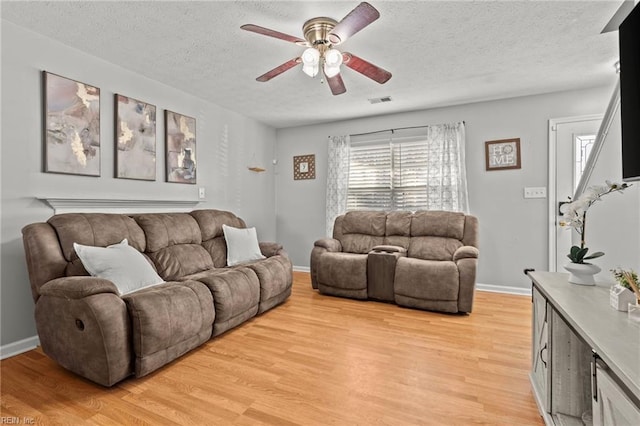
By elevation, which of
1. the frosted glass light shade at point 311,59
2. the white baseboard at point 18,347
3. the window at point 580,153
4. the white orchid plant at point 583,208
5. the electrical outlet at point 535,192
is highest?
the frosted glass light shade at point 311,59

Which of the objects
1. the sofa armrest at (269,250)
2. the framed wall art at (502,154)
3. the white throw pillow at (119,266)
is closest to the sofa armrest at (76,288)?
the white throw pillow at (119,266)

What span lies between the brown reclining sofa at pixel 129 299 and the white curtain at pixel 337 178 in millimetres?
1918

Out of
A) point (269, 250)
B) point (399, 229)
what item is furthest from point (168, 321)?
point (399, 229)

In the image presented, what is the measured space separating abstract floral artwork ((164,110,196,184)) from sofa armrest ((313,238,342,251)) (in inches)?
66.5

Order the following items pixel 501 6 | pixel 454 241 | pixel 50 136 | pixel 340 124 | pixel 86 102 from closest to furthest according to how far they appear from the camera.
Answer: pixel 501 6
pixel 50 136
pixel 86 102
pixel 454 241
pixel 340 124

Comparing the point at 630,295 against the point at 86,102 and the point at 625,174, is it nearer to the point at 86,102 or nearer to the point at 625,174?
the point at 625,174

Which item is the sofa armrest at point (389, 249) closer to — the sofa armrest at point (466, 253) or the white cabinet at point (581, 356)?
the sofa armrest at point (466, 253)

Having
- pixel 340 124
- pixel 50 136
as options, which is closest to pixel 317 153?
pixel 340 124

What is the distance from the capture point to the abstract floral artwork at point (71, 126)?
2.51 meters

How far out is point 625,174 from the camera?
138 centimetres

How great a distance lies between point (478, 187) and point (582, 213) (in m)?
2.73

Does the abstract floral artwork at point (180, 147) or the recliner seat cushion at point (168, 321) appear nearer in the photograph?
the recliner seat cushion at point (168, 321)

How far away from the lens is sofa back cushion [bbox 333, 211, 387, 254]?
425 centimetres

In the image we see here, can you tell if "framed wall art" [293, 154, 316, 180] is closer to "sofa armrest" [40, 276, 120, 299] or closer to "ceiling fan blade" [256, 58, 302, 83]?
"ceiling fan blade" [256, 58, 302, 83]
